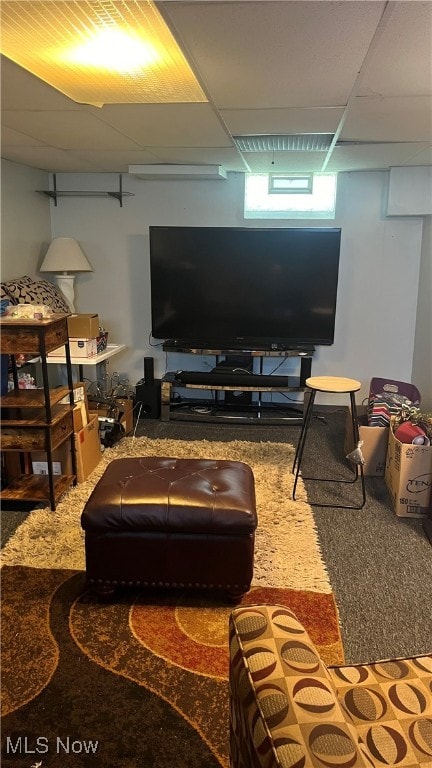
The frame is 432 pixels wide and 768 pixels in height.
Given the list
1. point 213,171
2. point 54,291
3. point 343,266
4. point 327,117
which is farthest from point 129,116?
point 343,266

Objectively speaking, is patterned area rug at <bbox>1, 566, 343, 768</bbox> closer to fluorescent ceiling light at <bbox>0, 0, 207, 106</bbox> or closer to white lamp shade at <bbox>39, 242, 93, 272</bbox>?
fluorescent ceiling light at <bbox>0, 0, 207, 106</bbox>

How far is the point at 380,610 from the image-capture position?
6.97ft

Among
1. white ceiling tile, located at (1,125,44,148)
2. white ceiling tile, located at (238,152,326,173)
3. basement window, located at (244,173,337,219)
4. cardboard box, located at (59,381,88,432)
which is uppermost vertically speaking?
white ceiling tile, located at (238,152,326,173)

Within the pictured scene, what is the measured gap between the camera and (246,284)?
432 cm

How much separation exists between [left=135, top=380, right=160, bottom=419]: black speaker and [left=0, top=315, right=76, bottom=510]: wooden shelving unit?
1449 mm

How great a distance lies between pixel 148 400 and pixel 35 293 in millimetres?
1273

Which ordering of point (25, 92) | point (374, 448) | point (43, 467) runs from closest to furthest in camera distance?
point (25, 92)
point (43, 467)
point (374, 448)

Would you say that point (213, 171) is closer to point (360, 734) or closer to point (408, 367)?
point (408, 367)

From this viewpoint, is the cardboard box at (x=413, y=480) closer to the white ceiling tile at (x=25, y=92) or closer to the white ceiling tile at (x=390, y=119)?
the white ceiling tile at (x=390, y=119)

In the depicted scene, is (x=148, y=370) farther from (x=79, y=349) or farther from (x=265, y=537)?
(x=265, y=537)

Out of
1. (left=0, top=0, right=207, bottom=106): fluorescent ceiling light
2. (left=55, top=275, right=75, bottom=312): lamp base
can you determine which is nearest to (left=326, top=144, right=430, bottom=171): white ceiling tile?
(left=0, top=0, right=207, bottom=106): fluorescent ceiling light

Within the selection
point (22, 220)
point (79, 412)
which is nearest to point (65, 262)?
point (22, 220)

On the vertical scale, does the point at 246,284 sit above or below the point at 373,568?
above

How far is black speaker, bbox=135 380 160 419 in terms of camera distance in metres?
4.48
